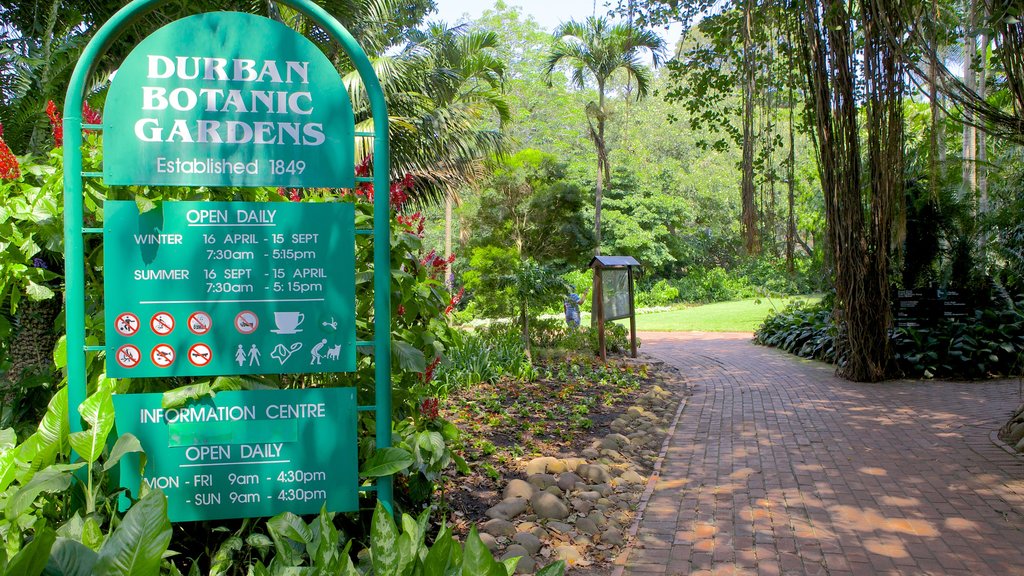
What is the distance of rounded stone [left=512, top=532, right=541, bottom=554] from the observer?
13.6ft

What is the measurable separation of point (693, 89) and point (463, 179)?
8795 millimetres

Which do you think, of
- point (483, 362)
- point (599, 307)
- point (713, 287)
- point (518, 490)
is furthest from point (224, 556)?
point (713, 287)

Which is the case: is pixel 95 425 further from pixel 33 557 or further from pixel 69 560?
pixel 33 557

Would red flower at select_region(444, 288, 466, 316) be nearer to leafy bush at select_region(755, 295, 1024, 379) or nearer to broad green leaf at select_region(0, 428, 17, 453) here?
broad green leaf at select_region(0, 428, 17, 453)

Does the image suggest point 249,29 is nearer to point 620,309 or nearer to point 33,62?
point 33,62

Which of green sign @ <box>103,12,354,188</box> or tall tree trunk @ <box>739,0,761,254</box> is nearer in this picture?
green sign @ <box>103,12,354,188</box>

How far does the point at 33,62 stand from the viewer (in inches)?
315

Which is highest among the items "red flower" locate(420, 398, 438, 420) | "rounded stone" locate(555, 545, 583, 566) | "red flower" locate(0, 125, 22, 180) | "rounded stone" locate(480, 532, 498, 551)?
"red flower" locate(0, 125, 22, 180)

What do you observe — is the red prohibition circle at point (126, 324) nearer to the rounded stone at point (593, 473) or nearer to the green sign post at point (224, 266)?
the green sign post at point (224, 266)

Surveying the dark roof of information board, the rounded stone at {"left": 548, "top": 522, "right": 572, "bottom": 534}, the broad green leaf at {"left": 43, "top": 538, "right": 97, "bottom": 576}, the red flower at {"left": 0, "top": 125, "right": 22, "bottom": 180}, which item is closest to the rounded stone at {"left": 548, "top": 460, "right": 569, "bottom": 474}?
the rounded stone at {"left": 548, "top": 522, "right": 572, "bottom": 534}

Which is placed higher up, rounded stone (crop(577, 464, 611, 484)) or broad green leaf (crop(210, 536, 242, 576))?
broad green leaf (crop(210, 536, 242, 576))

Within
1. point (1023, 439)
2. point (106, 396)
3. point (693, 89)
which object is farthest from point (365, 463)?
point (693, 89)

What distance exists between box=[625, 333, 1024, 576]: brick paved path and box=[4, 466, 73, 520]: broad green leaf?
8.98 ft

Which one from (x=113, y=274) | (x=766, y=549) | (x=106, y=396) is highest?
(x=113, y=274)
